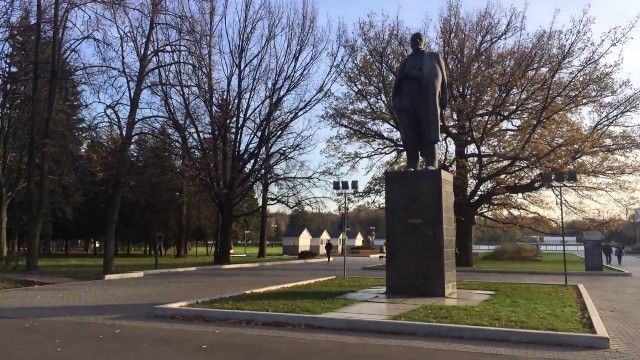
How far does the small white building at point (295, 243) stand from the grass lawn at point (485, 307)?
52.0 m

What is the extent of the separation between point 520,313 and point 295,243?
59976 mm

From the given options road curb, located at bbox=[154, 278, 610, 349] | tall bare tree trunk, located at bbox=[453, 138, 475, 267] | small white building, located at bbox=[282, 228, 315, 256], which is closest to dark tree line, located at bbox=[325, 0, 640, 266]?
tall bare tree trunk, located at bbox=[453, 138, 475, 267]

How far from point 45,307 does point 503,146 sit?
24031 mm

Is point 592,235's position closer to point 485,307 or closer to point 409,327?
point 485,307

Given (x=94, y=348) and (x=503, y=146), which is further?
(x=503, y=146)

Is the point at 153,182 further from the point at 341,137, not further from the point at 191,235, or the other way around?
the point at 191,235

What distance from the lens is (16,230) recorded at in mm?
48781

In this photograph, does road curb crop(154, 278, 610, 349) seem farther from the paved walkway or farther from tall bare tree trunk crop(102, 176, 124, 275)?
tall bare tree trunk crop(102, 176, 124, 275)

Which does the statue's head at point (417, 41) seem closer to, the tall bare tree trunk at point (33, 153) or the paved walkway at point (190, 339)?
the paved walkway at point (190, 339)

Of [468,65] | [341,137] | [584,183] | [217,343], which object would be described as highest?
[468,65]

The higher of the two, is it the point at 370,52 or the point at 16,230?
the point at 370,52

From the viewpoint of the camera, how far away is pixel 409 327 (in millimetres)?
11141

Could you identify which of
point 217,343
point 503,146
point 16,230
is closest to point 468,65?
point 503,146

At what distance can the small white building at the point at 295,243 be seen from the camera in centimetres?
7056
